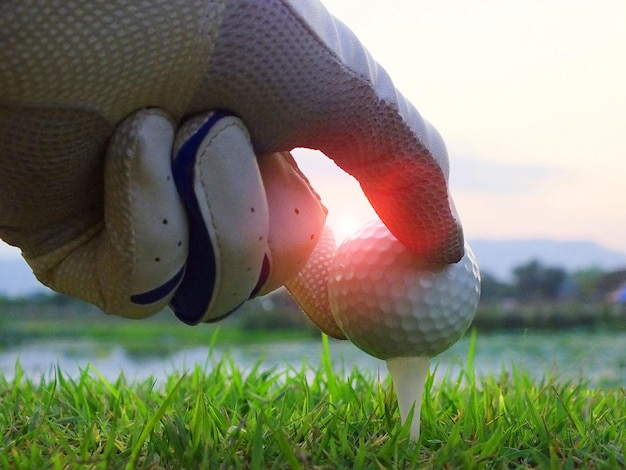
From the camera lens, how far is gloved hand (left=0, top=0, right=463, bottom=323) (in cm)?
64

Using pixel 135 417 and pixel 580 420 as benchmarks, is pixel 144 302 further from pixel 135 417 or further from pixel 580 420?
pixel 580 420

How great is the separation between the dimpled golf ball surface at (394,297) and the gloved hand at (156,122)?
4.4 inches

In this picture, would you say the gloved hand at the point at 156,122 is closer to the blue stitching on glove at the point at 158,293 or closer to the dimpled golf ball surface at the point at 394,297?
the blue stitching on glove at the point at 158,293

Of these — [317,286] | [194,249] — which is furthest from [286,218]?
[317,286]

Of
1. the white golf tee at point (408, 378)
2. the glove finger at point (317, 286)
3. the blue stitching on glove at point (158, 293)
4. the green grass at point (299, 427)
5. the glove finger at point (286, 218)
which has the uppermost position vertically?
the glove finger at point (286, 218)

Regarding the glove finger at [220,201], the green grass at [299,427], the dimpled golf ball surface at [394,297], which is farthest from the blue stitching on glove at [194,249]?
the dimpled golf ball surface at [394,297]

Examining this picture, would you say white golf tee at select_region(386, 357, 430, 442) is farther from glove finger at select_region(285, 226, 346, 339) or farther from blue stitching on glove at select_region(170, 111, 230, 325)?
blue stitching on glove at select_region(170, 111, 230, 325)

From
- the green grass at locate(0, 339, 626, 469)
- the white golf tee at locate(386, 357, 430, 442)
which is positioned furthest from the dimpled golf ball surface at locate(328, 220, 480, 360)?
the green grass at locate(0, 339, 626, 469)

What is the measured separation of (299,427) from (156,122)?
494 mm

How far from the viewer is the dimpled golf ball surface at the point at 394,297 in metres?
0.96

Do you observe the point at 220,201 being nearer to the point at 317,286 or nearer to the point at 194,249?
the point at 194,249

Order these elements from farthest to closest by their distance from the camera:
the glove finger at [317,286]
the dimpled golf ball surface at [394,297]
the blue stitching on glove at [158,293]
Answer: the glove finger at [317,286]
the dimpled golf ball surface at [394,297]
the blue stitching on glove at [158,293]

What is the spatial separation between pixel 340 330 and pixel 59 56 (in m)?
0.61

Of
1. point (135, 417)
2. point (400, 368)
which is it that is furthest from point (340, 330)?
point (135, 417)
